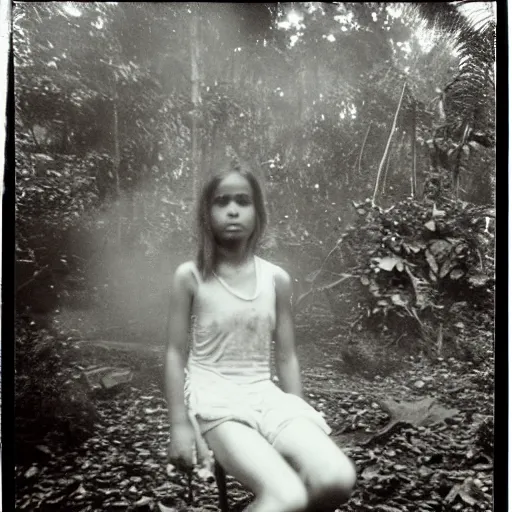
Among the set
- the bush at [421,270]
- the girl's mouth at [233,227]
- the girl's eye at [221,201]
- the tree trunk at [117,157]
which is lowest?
the bush at [421,270]

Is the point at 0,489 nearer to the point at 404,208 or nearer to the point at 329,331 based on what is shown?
the point at 329,331

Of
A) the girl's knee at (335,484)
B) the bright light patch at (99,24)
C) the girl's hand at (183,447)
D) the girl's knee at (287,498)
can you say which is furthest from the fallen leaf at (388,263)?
the bright light patch at (99,24)

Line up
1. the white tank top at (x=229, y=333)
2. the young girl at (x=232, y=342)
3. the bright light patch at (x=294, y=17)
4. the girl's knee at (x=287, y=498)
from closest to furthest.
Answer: the girl's knee at (x=287, y=498), the young girl at (x=232, y=342), the white tank top at (x=229, y=333), the bright light patch at (x=294, y=17)

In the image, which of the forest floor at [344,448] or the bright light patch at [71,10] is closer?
the forest floor at [344,448]

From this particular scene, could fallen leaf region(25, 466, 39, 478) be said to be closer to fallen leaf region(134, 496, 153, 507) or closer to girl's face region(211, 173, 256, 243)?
fallen leaf region(134, 496, 153, 507)

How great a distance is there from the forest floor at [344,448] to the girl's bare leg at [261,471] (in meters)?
0.13

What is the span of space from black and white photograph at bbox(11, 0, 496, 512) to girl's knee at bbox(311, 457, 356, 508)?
0.11ft

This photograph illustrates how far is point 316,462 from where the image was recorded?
179 cm

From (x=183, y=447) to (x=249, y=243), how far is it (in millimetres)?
875

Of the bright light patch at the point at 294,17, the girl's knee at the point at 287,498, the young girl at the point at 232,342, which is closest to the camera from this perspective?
the girl's knee at the point at 287,498

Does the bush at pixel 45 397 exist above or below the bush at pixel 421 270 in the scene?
below

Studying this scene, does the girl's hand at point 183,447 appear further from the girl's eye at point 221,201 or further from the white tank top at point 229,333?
the girl's eye at point 221,201

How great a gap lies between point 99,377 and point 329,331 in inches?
38.9

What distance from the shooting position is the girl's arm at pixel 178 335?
1971mm
